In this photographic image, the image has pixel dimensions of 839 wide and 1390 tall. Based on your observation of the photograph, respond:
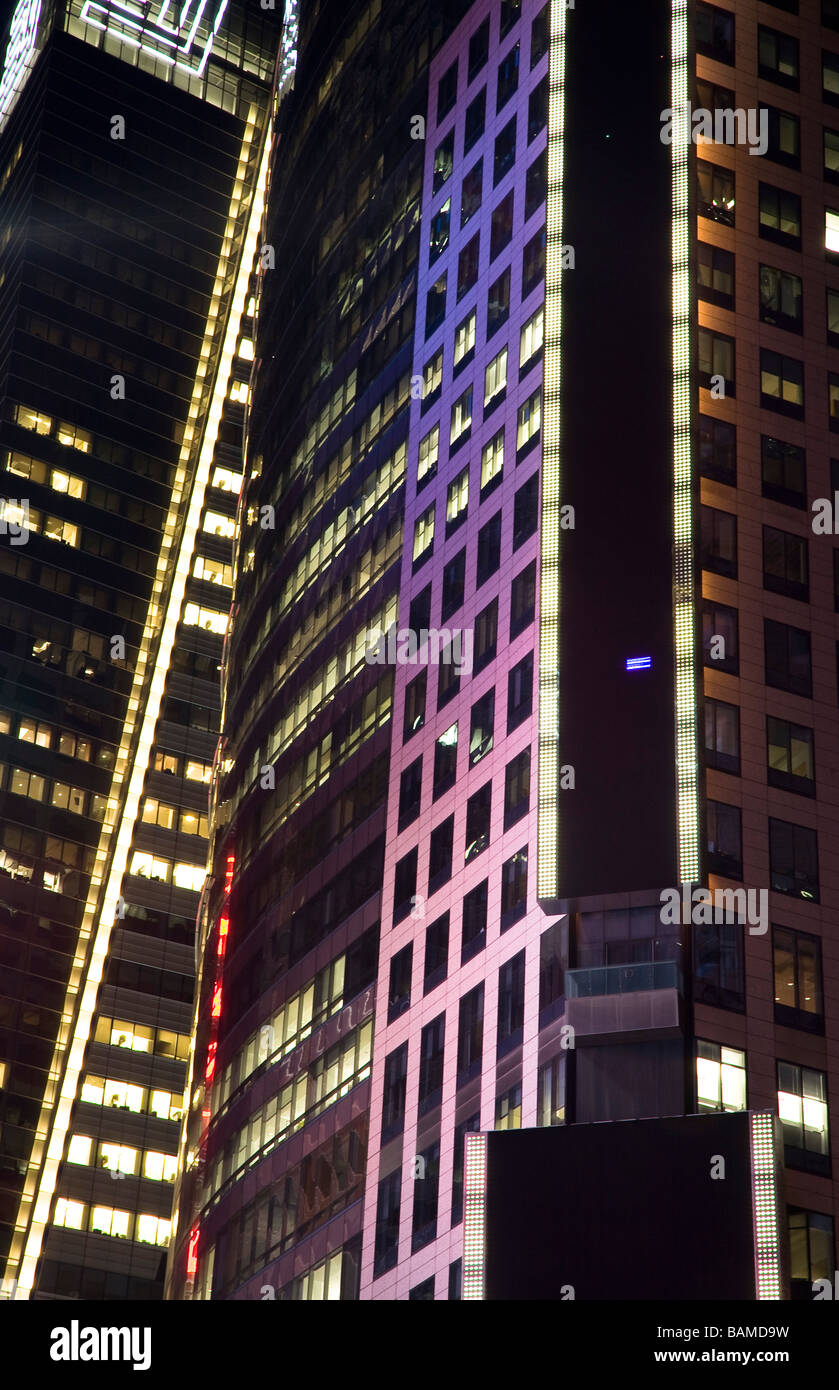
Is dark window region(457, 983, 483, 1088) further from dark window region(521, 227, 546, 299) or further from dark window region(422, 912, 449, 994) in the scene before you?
dark window region(521, 227, 546, 299)

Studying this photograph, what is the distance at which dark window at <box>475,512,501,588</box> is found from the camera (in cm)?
10119

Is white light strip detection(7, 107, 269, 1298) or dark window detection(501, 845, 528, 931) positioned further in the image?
white light strip detection(7, 107, 269, 1298)

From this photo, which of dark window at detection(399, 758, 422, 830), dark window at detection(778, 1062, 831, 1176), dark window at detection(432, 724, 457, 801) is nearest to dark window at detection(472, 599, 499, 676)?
dark window at detection(432, 724, 457, 801)

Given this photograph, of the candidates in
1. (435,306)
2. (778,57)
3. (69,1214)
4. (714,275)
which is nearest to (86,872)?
(69,1214)

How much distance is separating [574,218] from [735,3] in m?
18.8

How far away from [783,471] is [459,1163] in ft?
108

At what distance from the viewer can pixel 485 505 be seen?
341 feet

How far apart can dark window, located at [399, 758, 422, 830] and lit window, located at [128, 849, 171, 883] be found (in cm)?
8489

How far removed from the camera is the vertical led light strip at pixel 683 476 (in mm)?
77375

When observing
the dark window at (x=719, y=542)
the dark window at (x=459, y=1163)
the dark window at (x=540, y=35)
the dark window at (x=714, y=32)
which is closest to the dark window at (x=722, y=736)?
the dark window at (x=719, y=542)

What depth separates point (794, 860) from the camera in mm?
85312

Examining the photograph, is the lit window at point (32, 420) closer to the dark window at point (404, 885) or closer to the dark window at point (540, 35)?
the dark window at point (540, 35)
